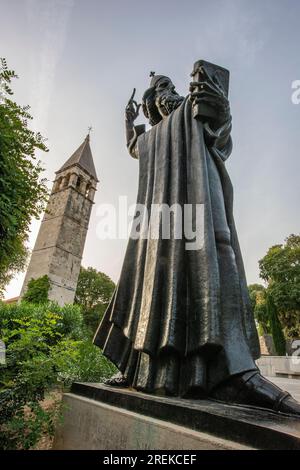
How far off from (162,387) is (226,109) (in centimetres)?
237

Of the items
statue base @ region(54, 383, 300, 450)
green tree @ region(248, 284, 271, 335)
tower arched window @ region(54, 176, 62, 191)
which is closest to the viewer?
statue base @ region(54, 383, 300, 450)

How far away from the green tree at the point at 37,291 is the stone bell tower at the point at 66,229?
50.9 inches

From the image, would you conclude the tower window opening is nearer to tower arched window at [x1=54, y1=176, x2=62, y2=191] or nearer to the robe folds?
tower arched window at [x1=54, y1=176, x2=62, y2=191]

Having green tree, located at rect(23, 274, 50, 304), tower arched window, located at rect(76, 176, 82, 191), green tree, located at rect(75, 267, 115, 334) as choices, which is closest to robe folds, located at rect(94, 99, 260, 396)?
green tree, located at rect(23, 274, 50, 304)

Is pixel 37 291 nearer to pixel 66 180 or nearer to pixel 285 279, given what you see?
pixel 66 180

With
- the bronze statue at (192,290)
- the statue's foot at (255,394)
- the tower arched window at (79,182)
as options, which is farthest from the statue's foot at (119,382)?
the tower arched window at (79,182)

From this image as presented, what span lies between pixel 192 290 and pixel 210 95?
1.79m

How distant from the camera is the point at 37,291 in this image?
2755 centimetres

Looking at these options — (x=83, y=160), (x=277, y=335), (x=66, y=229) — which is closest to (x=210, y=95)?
(x=277, y=335)

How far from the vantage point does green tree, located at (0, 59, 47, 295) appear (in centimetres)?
527

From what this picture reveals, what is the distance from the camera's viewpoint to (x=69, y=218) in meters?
Answer: 35.4

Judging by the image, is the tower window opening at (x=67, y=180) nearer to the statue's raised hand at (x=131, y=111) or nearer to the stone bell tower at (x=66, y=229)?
the stone bell tower at (x=66, y=229)
